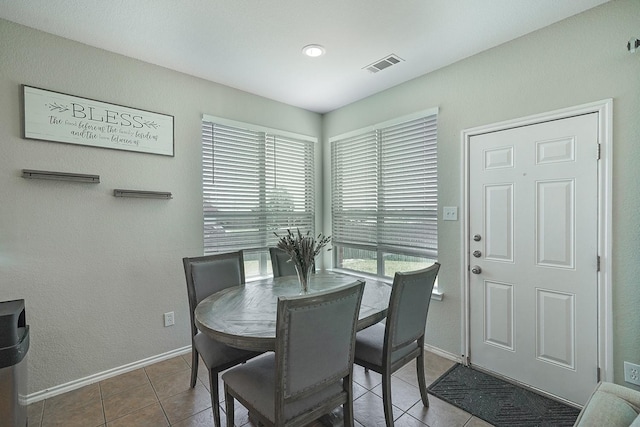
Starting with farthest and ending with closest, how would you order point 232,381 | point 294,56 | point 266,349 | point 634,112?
point 294,56
point 634,112
point 232,381
point 266,349

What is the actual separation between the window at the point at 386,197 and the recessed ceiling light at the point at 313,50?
1105 millimetres

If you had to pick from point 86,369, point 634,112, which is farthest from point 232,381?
point 634,112

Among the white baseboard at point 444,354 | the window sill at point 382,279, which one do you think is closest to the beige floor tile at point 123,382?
the window sill at point 382,279

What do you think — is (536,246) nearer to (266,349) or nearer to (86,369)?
(266,349)

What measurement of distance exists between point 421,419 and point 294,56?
288cm

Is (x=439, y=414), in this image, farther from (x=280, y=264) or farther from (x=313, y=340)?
(x=280, y=264)

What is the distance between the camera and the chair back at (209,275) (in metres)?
2.24

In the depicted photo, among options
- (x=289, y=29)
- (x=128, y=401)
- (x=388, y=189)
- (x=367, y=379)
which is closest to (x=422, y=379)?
(x=367, y=379)

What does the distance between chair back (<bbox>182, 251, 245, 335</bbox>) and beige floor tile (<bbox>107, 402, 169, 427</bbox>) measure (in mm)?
528

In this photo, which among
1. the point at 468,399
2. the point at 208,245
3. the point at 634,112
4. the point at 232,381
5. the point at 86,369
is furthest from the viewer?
the point at 208,245

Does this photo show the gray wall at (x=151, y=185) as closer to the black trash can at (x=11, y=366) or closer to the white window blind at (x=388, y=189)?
the white window blind at (x=388, y=189)

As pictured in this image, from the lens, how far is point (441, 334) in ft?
9.20

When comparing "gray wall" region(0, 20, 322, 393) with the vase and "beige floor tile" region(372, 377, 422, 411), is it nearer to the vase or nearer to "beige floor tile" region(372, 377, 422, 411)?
the vase

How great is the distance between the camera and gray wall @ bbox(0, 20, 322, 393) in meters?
2.10
